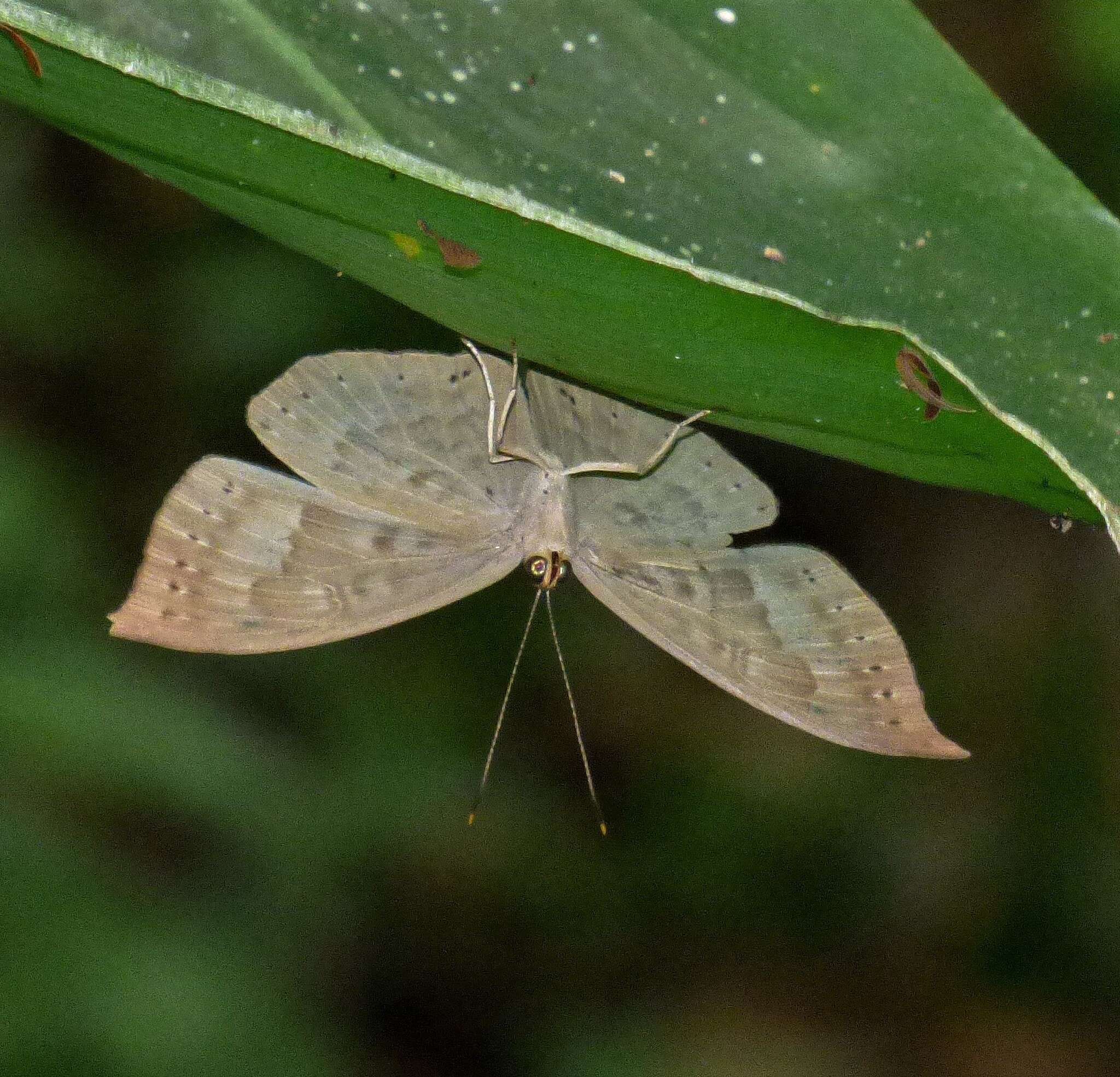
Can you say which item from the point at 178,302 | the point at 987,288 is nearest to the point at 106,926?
the point at 178,302

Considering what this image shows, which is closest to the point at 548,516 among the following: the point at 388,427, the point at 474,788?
the point at 388,427

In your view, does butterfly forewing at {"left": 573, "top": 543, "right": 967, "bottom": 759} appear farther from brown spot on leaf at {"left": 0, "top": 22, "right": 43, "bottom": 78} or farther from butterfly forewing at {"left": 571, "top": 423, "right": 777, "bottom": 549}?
brown spot on leaf at {"left": 0, "top": 22, "right": 43, "bottom": 78}

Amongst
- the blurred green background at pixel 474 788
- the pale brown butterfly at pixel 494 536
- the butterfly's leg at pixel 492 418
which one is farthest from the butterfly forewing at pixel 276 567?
the blurred green background at pixel 474 788

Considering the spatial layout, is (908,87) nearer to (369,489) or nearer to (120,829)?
(369,489)

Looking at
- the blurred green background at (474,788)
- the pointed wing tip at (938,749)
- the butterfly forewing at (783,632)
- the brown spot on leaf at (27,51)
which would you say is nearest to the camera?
the brown spot on leaf at (27,51)

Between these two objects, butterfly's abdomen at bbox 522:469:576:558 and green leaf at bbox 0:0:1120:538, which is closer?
green leaf at bbox 0:0:1120:538

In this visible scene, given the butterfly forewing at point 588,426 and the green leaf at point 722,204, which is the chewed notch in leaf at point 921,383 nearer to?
the green leaf at point 722,204

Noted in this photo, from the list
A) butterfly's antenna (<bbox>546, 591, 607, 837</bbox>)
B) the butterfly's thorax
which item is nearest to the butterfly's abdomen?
the butterfly's thorax
